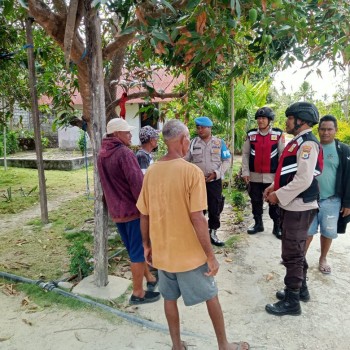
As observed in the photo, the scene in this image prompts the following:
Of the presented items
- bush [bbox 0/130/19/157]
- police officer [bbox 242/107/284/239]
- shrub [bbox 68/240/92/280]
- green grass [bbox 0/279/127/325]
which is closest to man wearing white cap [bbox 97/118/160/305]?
green grass [bbox 0/279/127/325]

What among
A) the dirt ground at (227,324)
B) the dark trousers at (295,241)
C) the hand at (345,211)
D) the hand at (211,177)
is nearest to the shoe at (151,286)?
the dirt ground at (227,324)

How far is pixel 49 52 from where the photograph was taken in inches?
227

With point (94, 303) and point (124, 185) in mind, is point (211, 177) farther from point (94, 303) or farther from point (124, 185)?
point (94, 303)

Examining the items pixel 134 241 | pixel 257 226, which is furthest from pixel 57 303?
pixel 257 226

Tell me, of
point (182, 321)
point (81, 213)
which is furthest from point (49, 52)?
point (182, 321)

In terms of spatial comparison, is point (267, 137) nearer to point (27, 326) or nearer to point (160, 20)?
point (160, 20)

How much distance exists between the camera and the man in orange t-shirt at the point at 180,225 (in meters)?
2.17

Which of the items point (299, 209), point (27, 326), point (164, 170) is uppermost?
point (164, 170)

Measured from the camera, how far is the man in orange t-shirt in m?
2.17

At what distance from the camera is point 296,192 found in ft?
9.11

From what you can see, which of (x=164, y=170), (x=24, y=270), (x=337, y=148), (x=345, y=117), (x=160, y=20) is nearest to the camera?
(x=164, y=170)

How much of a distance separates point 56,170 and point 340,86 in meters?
16.6

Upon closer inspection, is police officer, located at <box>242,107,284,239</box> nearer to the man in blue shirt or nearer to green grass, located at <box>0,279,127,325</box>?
the man in blue shirt

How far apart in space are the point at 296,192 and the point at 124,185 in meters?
1.52
